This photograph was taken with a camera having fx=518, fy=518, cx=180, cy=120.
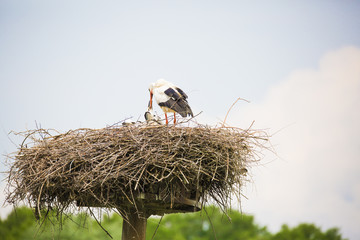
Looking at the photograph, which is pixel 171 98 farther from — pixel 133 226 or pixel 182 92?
pixel 133 226

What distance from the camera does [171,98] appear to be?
6844 millimetres

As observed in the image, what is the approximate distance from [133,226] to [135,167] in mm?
877

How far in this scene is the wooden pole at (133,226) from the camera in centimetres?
557

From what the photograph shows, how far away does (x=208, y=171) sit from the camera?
5.30 meters

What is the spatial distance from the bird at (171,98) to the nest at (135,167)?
0.97 metres

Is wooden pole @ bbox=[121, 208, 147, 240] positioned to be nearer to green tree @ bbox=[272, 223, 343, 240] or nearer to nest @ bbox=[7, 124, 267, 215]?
nest @ bbox=[7, 124, 267, 215]

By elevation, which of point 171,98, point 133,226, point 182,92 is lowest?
point 133,226

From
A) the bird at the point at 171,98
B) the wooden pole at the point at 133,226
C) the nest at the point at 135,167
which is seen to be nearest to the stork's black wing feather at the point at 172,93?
the bird at the point at 171,98

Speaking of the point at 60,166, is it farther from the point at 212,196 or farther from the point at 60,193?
the point at 212,196

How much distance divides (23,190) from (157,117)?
2144 millimetres

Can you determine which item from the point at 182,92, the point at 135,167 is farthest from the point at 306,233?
the point at 135,167

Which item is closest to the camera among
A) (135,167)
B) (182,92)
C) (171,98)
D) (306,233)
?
(135,167)

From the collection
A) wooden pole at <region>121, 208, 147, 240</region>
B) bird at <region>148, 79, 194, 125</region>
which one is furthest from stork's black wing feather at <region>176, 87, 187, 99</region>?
wooden pole at <region>121, 208, 147, 240</region>

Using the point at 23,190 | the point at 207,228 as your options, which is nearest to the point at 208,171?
the point at 23,190
